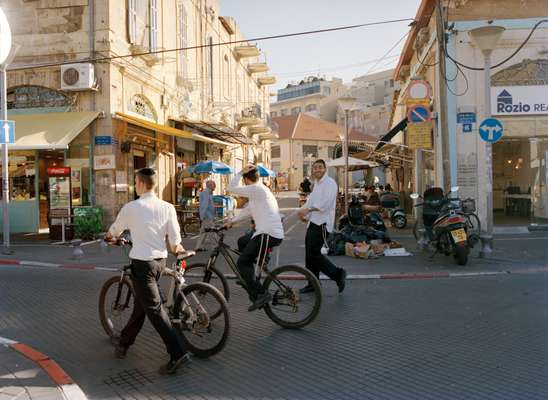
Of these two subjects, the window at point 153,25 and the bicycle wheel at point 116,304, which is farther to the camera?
the window at point 153,25

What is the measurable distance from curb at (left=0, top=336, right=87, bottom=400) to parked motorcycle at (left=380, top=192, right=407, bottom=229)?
13.1 m

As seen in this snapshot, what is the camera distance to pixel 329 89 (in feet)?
284

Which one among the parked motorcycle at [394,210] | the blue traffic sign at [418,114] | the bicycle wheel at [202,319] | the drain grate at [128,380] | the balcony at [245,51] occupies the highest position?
the balcony at [245,51]

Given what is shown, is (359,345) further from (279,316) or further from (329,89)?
(329,89)

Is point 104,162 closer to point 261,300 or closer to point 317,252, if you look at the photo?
point 317,252

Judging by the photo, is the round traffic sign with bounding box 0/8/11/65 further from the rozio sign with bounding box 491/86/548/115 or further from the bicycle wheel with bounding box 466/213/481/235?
the rozio sign with bounding box 491/86/548/115

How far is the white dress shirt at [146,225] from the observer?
14.3 ft

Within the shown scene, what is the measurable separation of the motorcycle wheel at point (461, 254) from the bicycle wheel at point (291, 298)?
4813 millimetres

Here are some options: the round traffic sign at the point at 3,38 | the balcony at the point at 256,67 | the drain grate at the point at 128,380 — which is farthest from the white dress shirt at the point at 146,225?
the balcony at the point at 256,67

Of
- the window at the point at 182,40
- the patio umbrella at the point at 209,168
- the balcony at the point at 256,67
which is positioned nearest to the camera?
the patio umbrella at the point at 209,168

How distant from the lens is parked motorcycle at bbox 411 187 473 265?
9.34 meters

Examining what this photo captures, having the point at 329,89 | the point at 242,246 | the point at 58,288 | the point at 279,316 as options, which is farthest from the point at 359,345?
the point at 329,89

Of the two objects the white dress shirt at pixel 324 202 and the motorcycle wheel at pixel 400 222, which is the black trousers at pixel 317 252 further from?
the motorcycle wheel at pixel 400 222

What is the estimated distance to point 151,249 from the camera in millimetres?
4395
